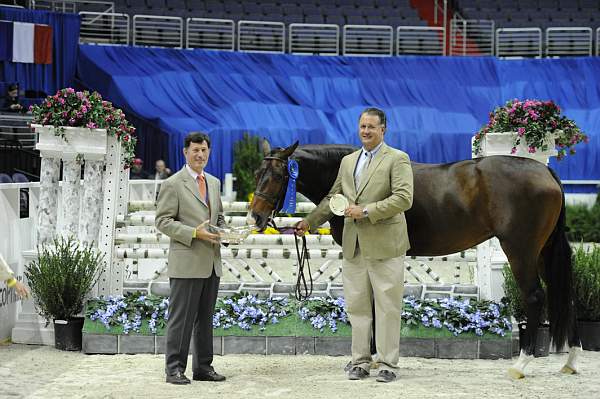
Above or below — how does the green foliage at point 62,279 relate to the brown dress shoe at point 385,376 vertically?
above

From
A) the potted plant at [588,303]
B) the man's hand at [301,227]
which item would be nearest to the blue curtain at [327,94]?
the potted plant at [588,303]

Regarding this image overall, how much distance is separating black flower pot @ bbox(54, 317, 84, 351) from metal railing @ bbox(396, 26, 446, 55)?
653 inches

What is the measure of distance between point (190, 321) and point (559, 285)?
7.84 feet

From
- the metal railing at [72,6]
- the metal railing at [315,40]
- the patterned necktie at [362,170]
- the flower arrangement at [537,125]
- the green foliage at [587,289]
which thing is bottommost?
the green foliage at [587,289]

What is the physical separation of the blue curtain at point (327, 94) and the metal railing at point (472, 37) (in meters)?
1.48

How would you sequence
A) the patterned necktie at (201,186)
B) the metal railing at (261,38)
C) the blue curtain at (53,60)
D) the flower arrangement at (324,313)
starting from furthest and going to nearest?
the metal railing at (261,38) < the blue curtain at (53,60) < the flower arrangement at (324,313) < the patterned necktie at (201,186)

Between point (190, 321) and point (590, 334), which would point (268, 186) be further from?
point (590, 334)

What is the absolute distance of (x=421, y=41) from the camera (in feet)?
73.9

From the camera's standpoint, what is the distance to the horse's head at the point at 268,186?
563 centimetres

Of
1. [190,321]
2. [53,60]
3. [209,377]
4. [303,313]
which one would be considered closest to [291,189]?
[190,321]

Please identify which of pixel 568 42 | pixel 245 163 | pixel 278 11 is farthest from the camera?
pixel 278 11

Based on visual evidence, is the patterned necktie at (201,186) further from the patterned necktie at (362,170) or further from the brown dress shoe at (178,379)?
the brown dress shoe at (178,379)

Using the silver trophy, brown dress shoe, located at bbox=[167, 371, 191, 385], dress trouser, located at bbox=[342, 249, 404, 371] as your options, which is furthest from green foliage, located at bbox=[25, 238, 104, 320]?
dress trouser, located at bbox=[342, 249, 404, 371]

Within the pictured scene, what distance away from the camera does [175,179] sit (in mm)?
5332
